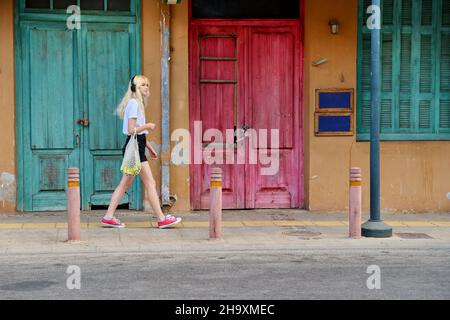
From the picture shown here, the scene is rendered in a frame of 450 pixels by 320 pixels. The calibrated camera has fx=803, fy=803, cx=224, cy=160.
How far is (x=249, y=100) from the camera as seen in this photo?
12.7 meters

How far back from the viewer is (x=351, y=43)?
12.6 metres

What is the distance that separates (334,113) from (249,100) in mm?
A: 1352

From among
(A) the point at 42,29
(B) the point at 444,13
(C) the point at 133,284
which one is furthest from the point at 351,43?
(C) the point at 133,284

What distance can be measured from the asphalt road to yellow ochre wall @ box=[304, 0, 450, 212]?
9.64 feet

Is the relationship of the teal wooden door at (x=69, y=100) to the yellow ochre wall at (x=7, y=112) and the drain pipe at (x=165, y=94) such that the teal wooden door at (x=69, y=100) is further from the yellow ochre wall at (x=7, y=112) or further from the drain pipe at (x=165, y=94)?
the drain pipe at (x=165, y=94)

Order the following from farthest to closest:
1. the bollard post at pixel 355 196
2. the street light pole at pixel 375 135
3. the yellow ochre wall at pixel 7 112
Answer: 1. the yellow ochre wall at pixel 7 112
2. the street light pole at pixel 375 135
3. the bollard post at pixel 355 196

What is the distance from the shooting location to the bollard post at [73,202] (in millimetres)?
9609

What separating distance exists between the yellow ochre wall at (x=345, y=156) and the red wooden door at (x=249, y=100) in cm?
29

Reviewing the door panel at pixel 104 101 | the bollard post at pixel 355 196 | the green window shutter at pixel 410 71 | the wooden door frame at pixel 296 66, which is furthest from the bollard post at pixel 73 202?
the green window shutter at pixel 410 71

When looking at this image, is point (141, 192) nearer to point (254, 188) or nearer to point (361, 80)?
point (254, 188)

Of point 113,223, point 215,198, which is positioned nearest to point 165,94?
point 113,223

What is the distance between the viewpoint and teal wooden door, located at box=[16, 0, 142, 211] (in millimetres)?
12070

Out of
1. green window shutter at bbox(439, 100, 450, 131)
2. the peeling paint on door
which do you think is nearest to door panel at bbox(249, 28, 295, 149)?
green window shutter at bbox(439, 100, 450, 131)

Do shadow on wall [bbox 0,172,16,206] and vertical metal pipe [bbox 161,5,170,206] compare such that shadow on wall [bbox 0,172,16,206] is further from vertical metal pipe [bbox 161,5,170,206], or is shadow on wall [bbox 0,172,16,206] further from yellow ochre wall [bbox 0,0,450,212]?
vertical metal pipe [bbox 161,5,170,206]
